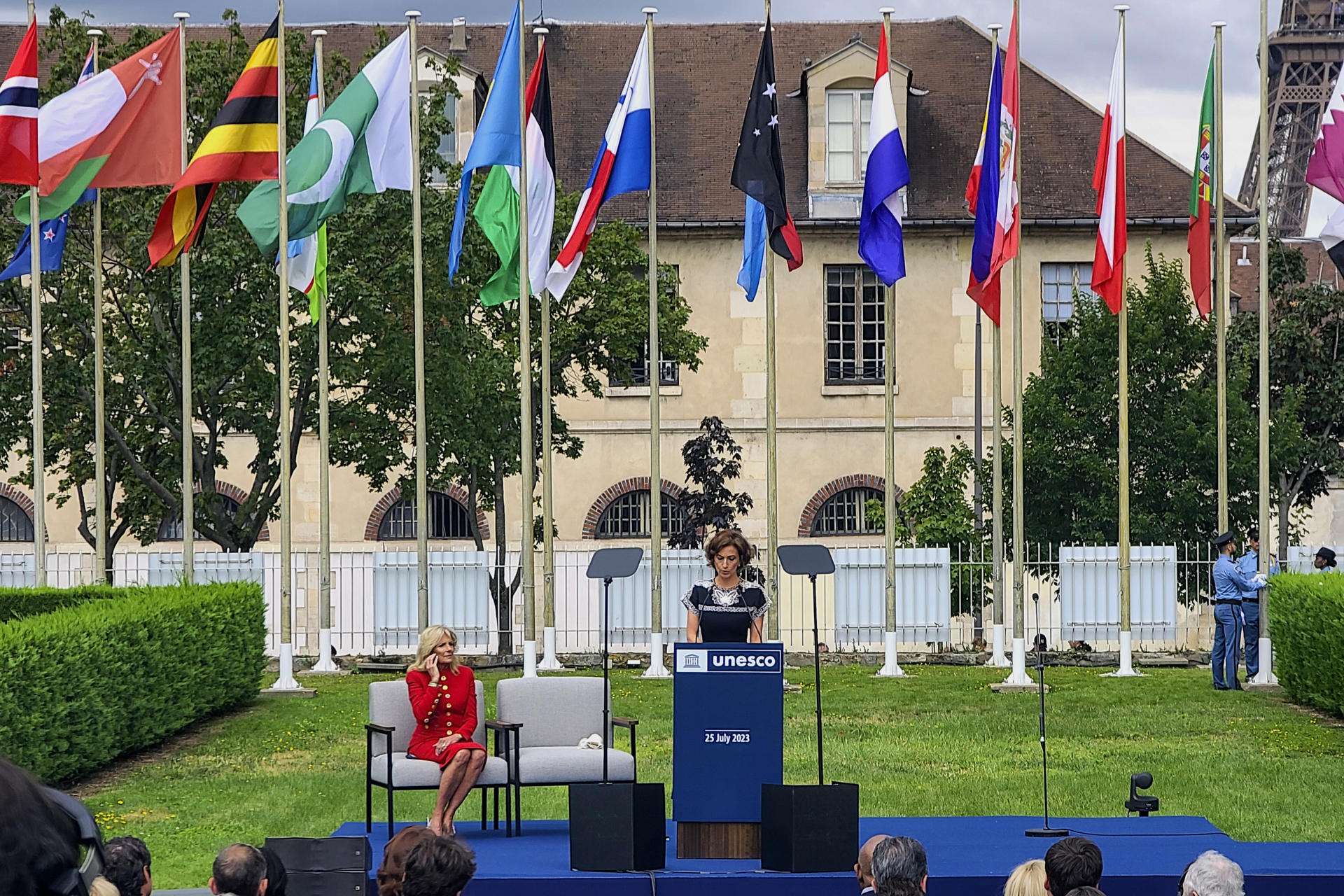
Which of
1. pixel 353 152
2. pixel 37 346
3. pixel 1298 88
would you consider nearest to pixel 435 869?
pixel 353 152

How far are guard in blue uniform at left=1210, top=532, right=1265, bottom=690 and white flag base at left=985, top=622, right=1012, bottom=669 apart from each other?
2730 millimetres

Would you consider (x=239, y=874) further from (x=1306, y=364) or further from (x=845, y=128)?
(x=1306, y=364)

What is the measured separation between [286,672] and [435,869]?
17.1 m

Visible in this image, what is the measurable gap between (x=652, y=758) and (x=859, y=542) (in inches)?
754

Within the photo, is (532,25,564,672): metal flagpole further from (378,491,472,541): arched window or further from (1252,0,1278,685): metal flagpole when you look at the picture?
(378,491,472,541): arched window

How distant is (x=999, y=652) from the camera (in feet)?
77.2

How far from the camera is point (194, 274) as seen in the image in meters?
25.3

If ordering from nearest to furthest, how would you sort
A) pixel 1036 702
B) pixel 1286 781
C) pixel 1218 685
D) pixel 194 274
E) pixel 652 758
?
pixel 1286 781
pixel 652 758
pixel 1036 702
pixel 1218 685
pixel 194 274

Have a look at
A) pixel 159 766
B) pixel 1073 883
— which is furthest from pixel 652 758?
pixel 1073 883

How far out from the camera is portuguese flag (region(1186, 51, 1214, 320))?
21.0m

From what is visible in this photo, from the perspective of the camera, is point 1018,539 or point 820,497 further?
point 820,497

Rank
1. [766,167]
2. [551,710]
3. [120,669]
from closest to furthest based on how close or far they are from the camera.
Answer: [551,710], [120,669], [766,167]

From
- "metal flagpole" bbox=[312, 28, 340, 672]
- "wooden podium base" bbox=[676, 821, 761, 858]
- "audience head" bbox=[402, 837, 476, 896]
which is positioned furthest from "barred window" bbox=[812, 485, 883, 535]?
"audience head" bbox=[402, 837, 476, 896]

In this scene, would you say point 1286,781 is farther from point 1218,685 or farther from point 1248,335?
point 1248,335
